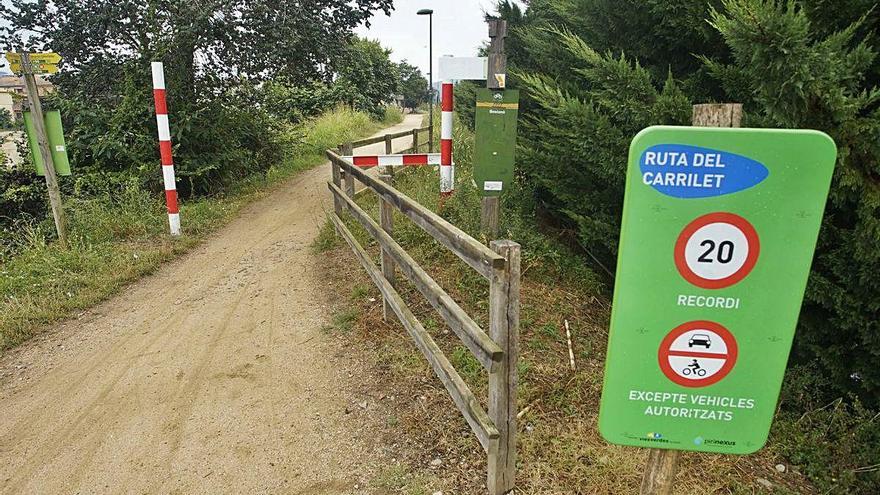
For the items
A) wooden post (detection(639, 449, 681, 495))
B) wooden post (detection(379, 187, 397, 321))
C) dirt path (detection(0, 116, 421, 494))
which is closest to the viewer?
wooden post (detection(639, 449, 681, 495))

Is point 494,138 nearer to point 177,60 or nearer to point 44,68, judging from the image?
point 44,68

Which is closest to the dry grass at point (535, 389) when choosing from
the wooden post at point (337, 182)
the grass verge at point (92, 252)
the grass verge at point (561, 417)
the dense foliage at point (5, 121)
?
the grass verge at point (561, 417)

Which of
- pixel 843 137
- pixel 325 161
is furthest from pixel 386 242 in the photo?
pixel 325 161

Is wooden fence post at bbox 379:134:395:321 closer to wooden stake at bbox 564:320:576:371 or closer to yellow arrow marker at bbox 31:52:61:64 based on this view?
wooden stake at bbox 564:320:576:371

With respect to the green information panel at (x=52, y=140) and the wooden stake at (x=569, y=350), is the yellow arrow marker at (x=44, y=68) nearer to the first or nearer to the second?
the green information panel at (x=52, y=140)

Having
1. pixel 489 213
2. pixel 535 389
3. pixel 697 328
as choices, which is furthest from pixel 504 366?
pixel 489 213

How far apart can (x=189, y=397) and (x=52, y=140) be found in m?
4.34

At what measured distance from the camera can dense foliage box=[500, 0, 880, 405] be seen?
228cm

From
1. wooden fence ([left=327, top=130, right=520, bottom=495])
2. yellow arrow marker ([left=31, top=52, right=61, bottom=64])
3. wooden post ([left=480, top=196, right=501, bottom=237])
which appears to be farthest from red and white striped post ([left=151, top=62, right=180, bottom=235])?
wooden fence ([left=327, top=130, right=520, bottom=495])

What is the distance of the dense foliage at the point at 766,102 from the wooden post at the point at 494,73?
0.51 meters

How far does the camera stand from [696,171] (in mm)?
1512

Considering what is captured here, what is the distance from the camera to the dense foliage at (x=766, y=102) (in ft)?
7.47

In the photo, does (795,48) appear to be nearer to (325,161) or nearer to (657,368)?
(657,368)

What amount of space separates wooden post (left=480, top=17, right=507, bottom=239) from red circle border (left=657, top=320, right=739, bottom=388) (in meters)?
3.40
